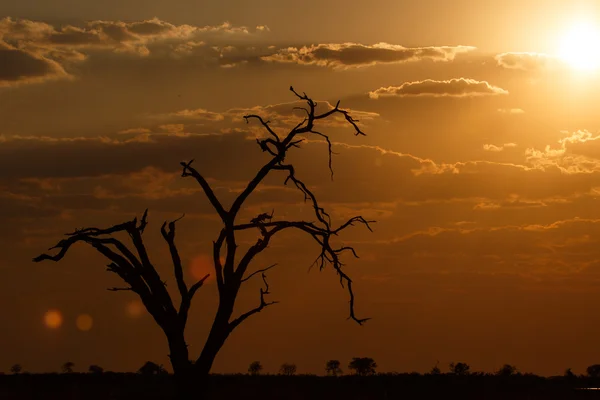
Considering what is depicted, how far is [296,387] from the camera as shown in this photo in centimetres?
4538

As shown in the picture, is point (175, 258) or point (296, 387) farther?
point (296, 387)

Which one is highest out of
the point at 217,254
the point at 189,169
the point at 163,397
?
the point at 189,169

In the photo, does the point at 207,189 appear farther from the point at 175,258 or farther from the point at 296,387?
the point at 296,387

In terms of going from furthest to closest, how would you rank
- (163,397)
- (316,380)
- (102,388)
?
(316,380), (102,388), (163,397)

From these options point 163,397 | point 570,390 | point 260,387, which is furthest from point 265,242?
point 570,390

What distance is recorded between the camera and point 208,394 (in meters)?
43.2

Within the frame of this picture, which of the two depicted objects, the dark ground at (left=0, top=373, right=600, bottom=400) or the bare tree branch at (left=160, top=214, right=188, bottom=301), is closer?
the bare tree branch at (left=160, top=214, right=188, bottom=301)

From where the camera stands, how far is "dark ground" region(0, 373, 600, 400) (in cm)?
4206

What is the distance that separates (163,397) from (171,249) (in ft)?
33.3

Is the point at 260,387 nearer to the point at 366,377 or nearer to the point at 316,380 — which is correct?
the point at 316,380

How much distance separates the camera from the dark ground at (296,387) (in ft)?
138

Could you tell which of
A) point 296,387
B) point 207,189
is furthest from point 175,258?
point 296,387

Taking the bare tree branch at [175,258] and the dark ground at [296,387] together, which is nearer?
the bare tree branch at [175,258]

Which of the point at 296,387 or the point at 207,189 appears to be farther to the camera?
the point at 296,387
